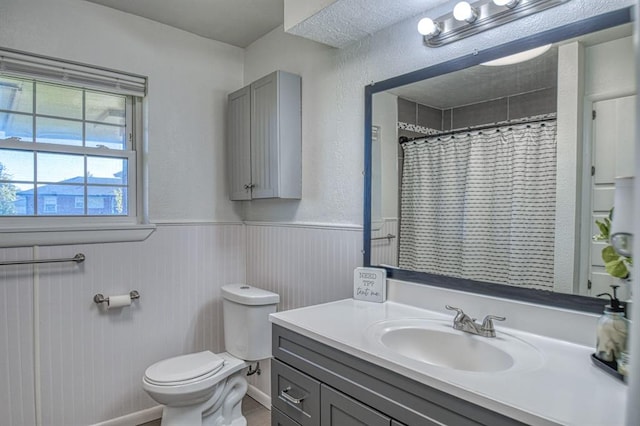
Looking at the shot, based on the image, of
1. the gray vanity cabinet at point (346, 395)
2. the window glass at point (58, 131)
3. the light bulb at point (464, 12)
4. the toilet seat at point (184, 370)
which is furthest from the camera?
the window glass at point (58, 131)

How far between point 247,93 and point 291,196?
2.43ft

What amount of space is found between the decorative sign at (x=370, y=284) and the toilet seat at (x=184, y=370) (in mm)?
894

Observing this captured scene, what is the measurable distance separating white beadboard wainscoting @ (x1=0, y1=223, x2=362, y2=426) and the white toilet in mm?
239

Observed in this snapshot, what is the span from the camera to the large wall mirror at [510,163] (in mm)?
1099

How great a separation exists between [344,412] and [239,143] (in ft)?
5.85

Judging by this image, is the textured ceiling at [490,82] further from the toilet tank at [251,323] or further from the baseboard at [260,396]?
the baseboard at [260,396]

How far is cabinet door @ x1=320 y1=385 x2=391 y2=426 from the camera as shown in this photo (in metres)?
1.06

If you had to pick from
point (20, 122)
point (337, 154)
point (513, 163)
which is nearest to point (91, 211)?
point (20, 122)

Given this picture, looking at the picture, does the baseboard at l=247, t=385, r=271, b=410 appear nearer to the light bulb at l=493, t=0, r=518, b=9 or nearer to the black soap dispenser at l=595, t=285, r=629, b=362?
the black soap dispenser at l=595, t=285, r=629, b=362

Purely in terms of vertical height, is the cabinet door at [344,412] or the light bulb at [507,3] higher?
the light bulb at [507,3]

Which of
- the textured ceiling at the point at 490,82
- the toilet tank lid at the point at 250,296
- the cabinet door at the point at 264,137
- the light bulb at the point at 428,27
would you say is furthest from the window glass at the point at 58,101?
the light bulb at the point at 428,27

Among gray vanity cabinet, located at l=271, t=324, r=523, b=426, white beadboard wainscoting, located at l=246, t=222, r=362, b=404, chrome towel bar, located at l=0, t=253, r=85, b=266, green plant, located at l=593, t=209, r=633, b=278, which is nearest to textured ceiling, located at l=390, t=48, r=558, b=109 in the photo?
green plant, located at l=593, t=209, r=633, b=278

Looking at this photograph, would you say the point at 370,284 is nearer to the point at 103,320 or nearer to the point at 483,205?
the point at 483,205

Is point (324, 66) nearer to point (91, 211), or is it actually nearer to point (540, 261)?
point (540, 261)
